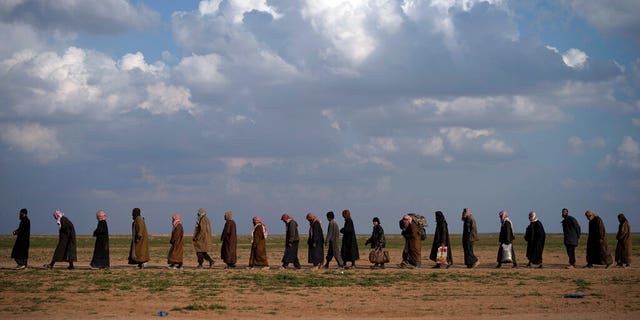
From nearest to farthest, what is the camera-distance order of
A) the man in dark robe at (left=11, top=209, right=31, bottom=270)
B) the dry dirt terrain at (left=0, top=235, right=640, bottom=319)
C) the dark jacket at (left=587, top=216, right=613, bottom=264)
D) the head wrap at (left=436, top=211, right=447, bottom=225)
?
the dry dirt terrain at (left=0, top=235, right=640, bottom=319) → the man in dark robe at (left=11, top=209, right=31, bottom=270) → the dark jacket at (left=587, top=216, right=613, bottom=264) → the head wrap at (left=436, top=211, right=447, bottom=225)

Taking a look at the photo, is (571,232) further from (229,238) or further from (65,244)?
(65,244)

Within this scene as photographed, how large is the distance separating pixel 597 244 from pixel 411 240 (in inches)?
240

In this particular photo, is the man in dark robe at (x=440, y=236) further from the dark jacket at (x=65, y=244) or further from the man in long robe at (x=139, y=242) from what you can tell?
the dark jacket at (x=65, y=244)

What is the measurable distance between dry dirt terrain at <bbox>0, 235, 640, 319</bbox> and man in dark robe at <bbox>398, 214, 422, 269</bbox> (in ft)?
4.58

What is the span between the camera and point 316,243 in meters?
24.4

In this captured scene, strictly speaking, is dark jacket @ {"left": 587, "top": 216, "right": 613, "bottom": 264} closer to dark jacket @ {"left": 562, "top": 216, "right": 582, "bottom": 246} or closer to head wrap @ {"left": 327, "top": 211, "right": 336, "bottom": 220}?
dark jacket @ {"left": 562, "top": 216, "right": 582, "bottom": 246}

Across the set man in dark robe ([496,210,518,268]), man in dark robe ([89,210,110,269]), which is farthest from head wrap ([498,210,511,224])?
man in dark robe ([89,210,110,269])

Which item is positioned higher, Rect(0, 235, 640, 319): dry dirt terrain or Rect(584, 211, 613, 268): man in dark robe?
Rect(584, 211, 613, 268): man in dark robe

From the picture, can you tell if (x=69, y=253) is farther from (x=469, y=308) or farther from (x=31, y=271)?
(x=469, y=308)

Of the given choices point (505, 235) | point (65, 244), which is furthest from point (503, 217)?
point (65, 244)

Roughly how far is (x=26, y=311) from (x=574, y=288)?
12342mm

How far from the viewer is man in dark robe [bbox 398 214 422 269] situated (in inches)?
965

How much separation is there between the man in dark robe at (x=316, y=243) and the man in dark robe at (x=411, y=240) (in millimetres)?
2676

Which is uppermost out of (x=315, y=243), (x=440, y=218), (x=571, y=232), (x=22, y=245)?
(x=440, y=218)
